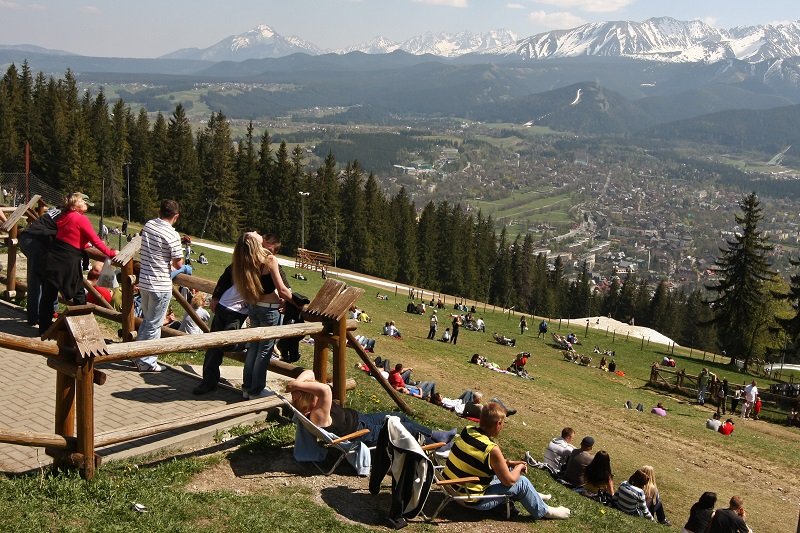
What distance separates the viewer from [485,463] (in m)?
8.40

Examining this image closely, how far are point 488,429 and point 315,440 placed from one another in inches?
87.6

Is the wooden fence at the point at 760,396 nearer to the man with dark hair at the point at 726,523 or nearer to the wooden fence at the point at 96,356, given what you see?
the man with dark hair at the point at 726,523

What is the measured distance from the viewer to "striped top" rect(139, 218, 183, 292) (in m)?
10.1

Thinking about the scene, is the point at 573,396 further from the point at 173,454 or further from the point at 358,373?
the point at 173,454

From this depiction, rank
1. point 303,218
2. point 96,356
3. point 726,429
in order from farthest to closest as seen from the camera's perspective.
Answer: point 303,218 < point 726,429 < point 96,356

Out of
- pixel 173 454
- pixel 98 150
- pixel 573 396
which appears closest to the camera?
pixel 173 454

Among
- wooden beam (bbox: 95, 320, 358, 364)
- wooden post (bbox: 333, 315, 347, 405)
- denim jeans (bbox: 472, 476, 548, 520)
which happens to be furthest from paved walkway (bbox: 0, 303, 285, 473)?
denim jeans (bbox: 472, 476, 548, 520)

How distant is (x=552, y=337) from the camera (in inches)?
1795

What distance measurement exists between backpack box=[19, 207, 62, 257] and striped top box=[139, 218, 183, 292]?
222 centimetres

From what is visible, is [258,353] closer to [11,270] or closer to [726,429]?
[11,270]

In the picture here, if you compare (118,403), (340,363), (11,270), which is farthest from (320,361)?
(11,270)

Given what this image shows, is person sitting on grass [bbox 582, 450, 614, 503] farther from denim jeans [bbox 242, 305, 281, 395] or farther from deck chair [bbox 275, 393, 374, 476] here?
denim jeans [bbox 242, 305, 281, 395]

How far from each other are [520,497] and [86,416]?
522 cm

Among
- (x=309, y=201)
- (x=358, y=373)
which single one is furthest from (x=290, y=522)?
(x=309, y=201)
